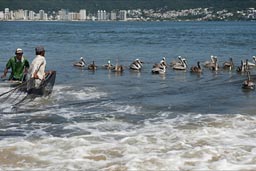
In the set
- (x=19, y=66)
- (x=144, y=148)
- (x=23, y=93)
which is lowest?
(x=144, y=148)

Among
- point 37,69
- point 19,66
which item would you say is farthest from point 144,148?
point 19,66

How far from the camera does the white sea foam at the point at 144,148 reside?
12.4 meters

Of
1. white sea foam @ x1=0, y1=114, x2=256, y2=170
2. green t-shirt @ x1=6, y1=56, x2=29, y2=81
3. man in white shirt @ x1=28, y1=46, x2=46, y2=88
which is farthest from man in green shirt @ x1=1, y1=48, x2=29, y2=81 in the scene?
white sea foam @ x1=0, y1=114, x2=256, y2=170

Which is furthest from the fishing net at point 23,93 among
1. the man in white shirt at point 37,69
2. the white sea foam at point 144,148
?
the white sea foam at point 144,148

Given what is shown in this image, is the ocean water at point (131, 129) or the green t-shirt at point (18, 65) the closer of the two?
the ocean water at point (131, 129)

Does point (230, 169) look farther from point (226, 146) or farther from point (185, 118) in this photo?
point (185, 118)

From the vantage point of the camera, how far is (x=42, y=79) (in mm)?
19797

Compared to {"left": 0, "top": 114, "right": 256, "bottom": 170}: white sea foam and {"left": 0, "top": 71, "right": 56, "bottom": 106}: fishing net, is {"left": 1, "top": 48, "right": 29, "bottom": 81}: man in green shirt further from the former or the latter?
{"left": 0, "top": 114, "right": 256, "bottom": 170}: white sea foam

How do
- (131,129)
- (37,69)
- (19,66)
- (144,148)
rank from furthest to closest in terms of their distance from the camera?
(19,66), (37,69), (131,129), (144,148)

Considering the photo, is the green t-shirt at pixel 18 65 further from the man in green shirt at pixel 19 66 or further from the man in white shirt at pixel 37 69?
the man in white shirt at pixel 37 69

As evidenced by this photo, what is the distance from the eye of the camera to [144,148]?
13.7 m

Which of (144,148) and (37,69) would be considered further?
(37,69)

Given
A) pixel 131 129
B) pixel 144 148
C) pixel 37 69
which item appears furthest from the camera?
pixel 37 69

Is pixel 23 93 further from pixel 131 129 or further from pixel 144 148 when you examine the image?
pixel 144 148
